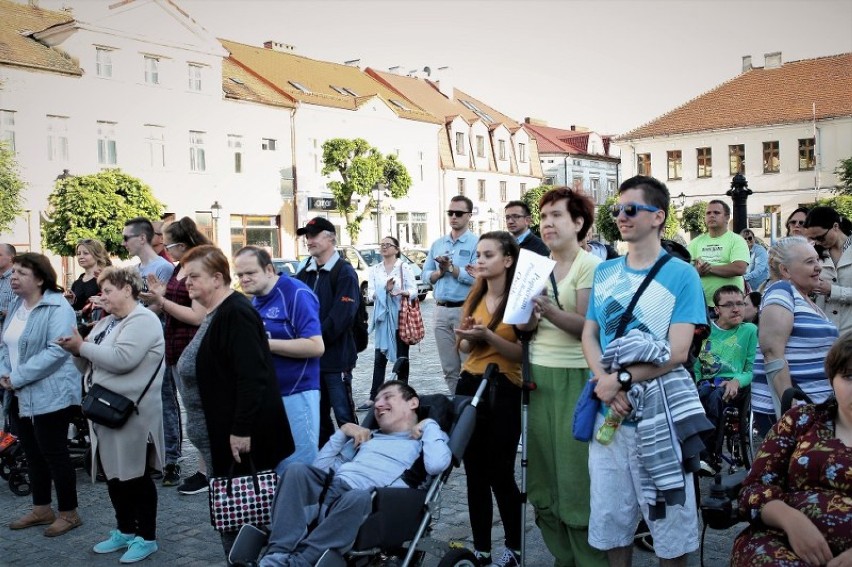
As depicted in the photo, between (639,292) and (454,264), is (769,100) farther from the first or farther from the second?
(639,292)

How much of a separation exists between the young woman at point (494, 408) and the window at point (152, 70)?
3569cm

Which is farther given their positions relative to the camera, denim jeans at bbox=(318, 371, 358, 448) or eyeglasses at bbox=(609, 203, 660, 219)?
denim jeans at bbox=(318, 371, 358, 448)

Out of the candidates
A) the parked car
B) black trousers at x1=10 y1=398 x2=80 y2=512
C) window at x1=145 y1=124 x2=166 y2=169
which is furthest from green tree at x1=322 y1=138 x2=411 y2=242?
black trousers at x1=10 y1=398 x2=80 y2=512

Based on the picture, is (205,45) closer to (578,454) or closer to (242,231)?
(242,231)

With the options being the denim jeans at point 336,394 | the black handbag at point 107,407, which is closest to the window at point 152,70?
the denim jeans at point 336,394

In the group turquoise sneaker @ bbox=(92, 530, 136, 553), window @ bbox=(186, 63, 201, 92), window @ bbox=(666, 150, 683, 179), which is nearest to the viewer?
turquoise sneaker @ bbox=(92, 530, 136, 553)

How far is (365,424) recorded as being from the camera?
16.3 ft

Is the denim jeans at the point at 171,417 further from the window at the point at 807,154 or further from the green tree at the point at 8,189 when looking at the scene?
the window at the point at 807,154

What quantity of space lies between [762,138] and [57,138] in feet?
126

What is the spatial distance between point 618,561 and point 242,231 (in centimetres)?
3827

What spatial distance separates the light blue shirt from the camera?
8055 mm

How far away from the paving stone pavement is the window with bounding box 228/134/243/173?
34.4m

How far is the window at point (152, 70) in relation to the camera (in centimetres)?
3706

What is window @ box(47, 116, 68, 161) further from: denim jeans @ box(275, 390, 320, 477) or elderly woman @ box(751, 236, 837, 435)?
elderly woman @ box(751, 236, 837, 435)
